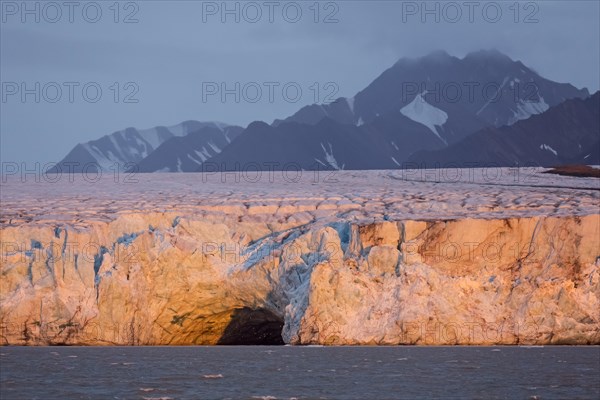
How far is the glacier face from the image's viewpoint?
1126 inches

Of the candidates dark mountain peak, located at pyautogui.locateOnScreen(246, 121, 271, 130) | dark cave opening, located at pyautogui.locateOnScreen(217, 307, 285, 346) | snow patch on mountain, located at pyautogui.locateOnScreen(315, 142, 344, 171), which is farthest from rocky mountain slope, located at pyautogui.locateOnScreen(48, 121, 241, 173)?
dark cave opening, located at pyautogui.locateOnScreen(217, 307, 285, 346)

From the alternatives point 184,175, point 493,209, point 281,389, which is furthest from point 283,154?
point 281,389

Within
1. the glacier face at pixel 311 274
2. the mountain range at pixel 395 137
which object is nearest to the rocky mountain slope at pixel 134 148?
the mountain range at pixel 395 137

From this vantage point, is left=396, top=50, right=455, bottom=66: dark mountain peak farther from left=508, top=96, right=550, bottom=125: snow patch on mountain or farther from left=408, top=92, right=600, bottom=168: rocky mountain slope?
left=408, top=92, right=600, bottom=168: rocky mountain slope

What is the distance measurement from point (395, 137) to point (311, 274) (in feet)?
337

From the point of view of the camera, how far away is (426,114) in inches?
5556

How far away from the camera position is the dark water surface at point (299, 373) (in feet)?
67.9

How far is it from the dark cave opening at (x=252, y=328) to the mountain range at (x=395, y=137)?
70375 mm

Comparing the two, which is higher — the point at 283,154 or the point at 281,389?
the point at 283,154

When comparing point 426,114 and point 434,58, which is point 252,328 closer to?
point 426,114

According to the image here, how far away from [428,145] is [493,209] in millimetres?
98689

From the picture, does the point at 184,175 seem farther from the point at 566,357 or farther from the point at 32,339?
the point at 566,357

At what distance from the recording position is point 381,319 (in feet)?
93.4

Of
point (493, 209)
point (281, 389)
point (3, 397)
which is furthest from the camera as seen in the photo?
point (493, 209)
